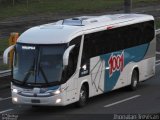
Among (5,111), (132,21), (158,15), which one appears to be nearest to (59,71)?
(5,111)

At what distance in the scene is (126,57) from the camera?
79.8 feet

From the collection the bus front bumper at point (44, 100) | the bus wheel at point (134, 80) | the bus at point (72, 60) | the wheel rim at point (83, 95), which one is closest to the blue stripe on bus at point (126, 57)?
the bus at point (72, 60)

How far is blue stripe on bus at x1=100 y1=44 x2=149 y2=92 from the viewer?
2288 cm

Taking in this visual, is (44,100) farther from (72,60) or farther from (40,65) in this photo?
(72,60)

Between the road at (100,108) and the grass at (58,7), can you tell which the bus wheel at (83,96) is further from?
the grass at (58,7)

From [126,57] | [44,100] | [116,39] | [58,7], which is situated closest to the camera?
[44,100]

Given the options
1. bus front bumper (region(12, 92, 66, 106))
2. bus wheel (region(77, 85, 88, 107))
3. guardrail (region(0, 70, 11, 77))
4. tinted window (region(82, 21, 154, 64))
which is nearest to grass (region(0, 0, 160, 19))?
guardrail (region(0, 70, 11, 77))

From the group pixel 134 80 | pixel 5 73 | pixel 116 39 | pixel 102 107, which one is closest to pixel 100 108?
pixel 102 107

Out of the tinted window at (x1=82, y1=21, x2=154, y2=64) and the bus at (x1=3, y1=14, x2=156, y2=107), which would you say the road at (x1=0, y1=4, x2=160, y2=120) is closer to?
the bus at (x1=3, y1=14, x2=156, y2=107)

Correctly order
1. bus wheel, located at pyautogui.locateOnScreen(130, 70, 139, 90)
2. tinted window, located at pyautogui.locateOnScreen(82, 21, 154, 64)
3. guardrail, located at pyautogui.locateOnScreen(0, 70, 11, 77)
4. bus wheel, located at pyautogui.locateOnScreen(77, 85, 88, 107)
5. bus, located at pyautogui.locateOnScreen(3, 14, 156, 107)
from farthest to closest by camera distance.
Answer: guardrail, located at pyautogui.locateOnScreen(0, 70, 11, 77) → bus wheel, located at pyautogui.locateOnScreen(130, 70, 139, 90) → tinted window, located at pyautogui.locateOnScreen(82, 21, 154, 64) → bus wheel, located at pyautogui.locateOnScreen(77, 85, 88, 107) → bus, located at pyautogui.locateOnScreen(3, 14, 156, 107)

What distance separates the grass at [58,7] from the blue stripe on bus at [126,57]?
104 ft

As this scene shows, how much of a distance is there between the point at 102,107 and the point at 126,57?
352 centimetres

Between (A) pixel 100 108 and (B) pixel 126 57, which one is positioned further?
(B) pixel 126 57

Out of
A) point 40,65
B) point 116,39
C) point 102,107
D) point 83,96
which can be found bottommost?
point 102,107
